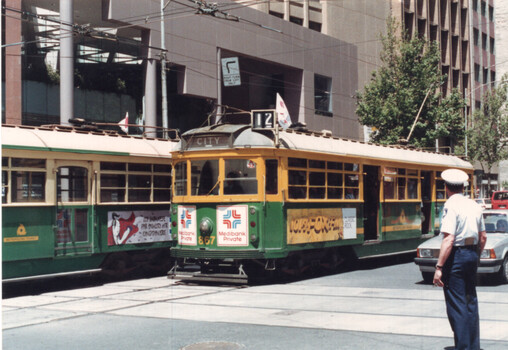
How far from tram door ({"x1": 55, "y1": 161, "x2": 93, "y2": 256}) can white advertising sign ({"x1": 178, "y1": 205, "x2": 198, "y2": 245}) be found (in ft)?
5.55

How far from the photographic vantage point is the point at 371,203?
16.7m

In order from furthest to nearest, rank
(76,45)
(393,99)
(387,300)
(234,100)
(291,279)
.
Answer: (234,100) → (76,45) → (393,99) → (291,279) → (387,300)

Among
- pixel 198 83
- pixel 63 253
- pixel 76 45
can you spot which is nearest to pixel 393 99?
pixel 198 83

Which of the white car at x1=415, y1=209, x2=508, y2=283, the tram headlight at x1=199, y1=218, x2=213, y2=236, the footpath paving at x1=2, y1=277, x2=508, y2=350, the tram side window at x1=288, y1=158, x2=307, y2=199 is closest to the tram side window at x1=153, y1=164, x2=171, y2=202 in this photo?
the tram headlight at x1=199, y1=218, x2=213, y2=236

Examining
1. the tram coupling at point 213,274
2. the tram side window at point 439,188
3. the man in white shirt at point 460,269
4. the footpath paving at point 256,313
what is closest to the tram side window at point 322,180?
the tram coupling at point 213,274

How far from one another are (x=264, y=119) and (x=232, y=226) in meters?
2.10

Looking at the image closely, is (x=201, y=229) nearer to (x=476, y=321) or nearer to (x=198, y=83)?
(x=476, y=321)

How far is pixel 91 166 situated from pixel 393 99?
1944 cm

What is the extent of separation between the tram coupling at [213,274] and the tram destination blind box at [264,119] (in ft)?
8.68

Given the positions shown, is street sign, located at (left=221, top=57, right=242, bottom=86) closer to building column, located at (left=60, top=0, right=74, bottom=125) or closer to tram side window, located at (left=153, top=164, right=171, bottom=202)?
building column, located at (left=60, top=0, right=74, bottom=125)

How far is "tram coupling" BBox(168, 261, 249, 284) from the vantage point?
41.9ft

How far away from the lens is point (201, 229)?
43.2ft

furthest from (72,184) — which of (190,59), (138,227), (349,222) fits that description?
(190,59)

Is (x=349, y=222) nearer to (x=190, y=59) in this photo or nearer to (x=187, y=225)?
(x=187, y=225)
